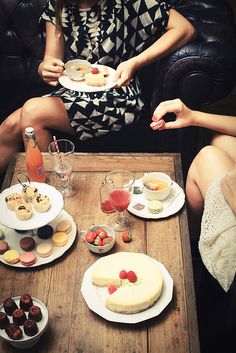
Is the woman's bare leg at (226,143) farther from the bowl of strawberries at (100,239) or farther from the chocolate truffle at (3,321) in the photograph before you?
the chocolate truffle at (3,321)

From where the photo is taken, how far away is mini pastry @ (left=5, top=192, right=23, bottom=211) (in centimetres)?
142

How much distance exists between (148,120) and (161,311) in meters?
1.36

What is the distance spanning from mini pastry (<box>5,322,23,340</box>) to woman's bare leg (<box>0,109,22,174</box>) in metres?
1.19

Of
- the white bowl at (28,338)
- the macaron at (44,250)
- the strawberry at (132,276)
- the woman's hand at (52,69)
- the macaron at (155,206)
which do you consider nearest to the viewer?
Answer: the white bowl at (28,338)

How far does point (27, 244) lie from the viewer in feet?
4.66

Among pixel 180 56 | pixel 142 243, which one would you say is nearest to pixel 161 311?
pixel 142 243

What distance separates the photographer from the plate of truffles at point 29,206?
1376 mm

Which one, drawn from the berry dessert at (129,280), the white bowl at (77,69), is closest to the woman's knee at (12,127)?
the white bowl at (77,69)

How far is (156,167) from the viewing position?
5.76ft

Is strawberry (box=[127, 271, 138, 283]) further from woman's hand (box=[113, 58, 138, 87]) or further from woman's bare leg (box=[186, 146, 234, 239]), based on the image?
woman's hand (box=[113, 58, 138, 87])

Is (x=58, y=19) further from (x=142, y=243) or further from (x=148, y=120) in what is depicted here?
(x=142, y=243)

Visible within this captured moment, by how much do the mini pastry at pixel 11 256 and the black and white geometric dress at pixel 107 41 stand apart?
93 cm

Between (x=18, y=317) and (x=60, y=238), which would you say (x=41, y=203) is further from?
(x=18, y=317)

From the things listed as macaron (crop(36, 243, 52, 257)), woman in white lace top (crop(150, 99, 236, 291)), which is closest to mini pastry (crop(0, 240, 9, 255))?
macaron (crop(36, 243, 52, 257))
